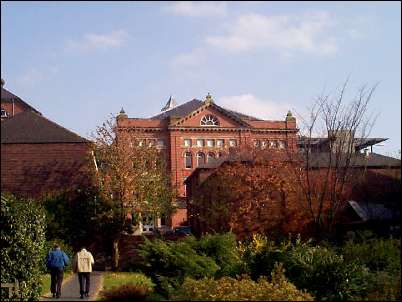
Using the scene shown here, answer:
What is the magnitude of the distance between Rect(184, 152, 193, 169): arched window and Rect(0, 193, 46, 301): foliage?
4760 centimetres

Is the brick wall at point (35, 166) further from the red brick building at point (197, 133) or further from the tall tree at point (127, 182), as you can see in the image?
the red brick building at point (197, 133)

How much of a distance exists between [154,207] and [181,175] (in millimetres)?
28888

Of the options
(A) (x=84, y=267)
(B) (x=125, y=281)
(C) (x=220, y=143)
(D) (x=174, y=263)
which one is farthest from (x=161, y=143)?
(D) (x=174, y=263)

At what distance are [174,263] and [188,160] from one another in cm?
4982

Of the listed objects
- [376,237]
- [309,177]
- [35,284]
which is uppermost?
[309,177]

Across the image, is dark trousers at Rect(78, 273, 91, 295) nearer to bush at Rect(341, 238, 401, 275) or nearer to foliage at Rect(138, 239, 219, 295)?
foliage at Rect(138, 239, 219, 295)

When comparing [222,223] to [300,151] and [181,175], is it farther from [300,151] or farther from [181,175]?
[181,175]

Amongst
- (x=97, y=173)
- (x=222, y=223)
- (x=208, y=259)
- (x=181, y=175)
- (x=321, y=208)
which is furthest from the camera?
(x=181, y=175)

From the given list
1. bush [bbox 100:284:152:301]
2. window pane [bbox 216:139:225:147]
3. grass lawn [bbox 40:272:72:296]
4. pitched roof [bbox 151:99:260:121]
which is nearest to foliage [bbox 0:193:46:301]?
grass lawn [bbox 40:272:72:296]

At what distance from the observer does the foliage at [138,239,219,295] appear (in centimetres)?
1486

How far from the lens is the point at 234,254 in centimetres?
1756

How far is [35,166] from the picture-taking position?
14.0 metres

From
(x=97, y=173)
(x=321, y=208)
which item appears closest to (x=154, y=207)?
(x=97, y=173)

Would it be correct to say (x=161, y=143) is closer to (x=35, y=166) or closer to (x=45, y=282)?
(x=45, y=282)
